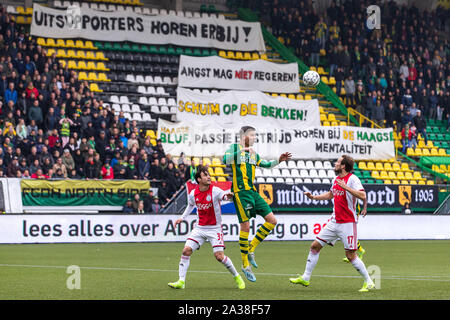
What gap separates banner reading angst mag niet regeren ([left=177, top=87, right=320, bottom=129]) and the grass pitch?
1194 cm

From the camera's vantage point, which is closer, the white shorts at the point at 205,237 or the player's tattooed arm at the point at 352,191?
Answer: the player's tattooed arm at the point at 352,191

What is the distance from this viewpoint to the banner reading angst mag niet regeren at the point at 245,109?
35.8m

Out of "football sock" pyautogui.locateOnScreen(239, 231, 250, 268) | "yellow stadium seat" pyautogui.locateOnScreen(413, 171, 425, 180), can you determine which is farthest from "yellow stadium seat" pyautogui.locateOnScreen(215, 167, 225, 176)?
"football sock" pyautogui.locateOnScreen(239, 231, 250, 268)

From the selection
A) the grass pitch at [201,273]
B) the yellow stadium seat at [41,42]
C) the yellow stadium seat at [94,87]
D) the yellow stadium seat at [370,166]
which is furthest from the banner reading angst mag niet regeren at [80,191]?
the yellow stadium seat at [370,166]

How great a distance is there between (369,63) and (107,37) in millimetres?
12676

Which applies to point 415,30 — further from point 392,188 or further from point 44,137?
point 44,137

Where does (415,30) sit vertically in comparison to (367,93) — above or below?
above

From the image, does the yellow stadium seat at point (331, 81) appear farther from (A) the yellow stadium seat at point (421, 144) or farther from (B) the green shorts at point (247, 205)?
(B) the green shorts at point (247, 205)

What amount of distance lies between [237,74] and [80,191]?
1244 cm

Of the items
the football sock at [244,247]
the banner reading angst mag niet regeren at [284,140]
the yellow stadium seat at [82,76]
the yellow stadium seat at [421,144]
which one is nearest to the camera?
the football sock at [244,247]

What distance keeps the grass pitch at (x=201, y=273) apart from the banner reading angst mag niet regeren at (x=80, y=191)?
9.92 ft

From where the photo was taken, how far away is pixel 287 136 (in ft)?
119

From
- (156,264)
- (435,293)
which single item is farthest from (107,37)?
(435,293)
